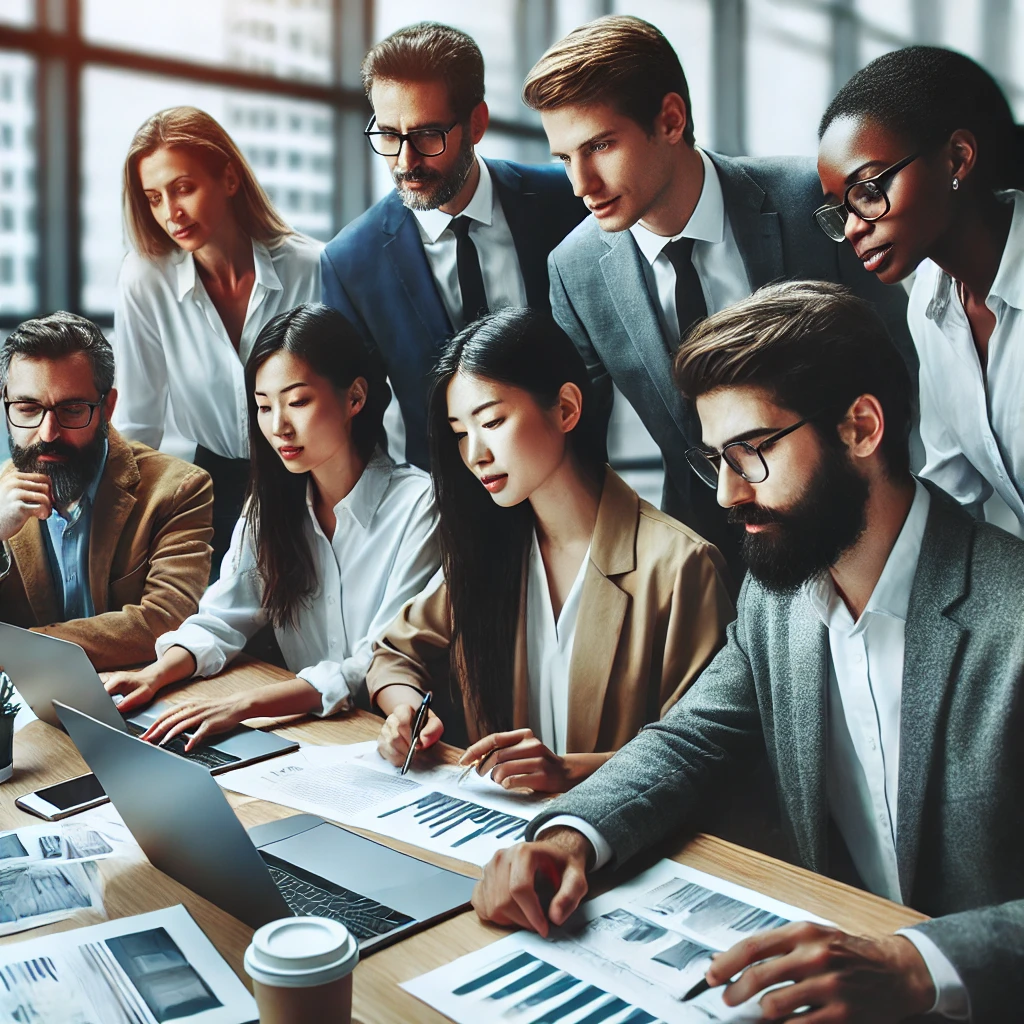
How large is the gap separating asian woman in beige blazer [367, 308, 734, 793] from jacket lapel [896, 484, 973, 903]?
0.36 m

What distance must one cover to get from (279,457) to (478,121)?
898 mm

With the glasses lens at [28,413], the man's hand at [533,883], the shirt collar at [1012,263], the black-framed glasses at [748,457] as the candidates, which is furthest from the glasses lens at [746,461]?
the glasses lens at [28,413]

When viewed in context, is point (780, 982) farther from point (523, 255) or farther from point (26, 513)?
point (26, 513)

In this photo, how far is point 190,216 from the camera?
2.43 meters

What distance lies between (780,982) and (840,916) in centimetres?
20

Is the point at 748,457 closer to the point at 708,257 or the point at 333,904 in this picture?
the point at 708,257

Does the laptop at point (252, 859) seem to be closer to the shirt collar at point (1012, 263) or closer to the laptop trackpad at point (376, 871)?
the laptop trackpad at point (376, 871)

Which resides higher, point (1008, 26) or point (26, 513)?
point (1008, 26)

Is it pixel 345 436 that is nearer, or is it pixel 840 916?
pixel 840 916

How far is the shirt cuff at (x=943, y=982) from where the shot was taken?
42.9 inches

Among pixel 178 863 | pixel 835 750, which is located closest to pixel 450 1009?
pixel 178 863

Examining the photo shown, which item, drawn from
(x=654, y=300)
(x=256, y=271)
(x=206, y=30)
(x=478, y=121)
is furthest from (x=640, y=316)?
(x=206, y=30)

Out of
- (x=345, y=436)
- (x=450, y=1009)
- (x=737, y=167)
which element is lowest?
(x=450, y=1009)

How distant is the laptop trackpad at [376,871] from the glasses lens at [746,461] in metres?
0.67
